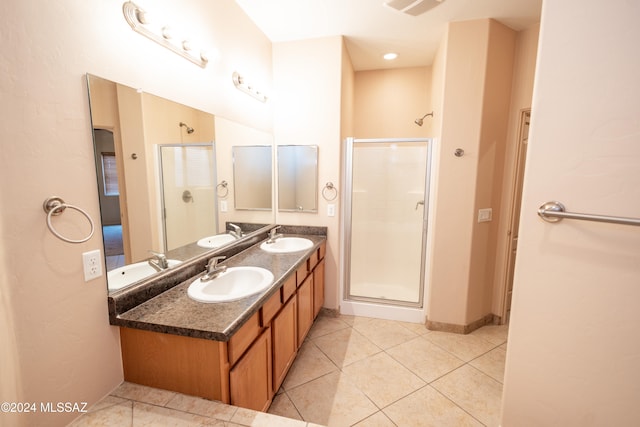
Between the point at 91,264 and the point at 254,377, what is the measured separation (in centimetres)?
92

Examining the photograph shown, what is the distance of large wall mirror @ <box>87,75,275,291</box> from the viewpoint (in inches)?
46.4

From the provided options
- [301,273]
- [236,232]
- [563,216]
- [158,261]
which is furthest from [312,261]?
[563,216]

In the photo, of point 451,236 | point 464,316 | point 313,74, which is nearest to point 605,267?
point 451,236

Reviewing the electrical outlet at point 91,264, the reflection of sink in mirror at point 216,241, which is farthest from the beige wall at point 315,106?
the electrical outlet at point 91,264

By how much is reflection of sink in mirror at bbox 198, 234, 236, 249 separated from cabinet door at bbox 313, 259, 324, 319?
83cm

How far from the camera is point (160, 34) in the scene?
56.1 inches

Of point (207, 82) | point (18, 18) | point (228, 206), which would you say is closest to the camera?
point (18, 18)

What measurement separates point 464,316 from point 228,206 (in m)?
2.43

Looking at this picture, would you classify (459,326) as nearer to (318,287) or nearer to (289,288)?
(318,287)

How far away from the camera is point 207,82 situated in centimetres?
186

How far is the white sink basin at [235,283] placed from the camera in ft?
4.86

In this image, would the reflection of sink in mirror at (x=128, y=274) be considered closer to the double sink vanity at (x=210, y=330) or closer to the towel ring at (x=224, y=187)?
the double sink vanity at (x=210, y=330)

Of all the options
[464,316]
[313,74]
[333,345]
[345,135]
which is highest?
[313,74]

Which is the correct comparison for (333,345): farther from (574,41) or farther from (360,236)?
(574,41)
